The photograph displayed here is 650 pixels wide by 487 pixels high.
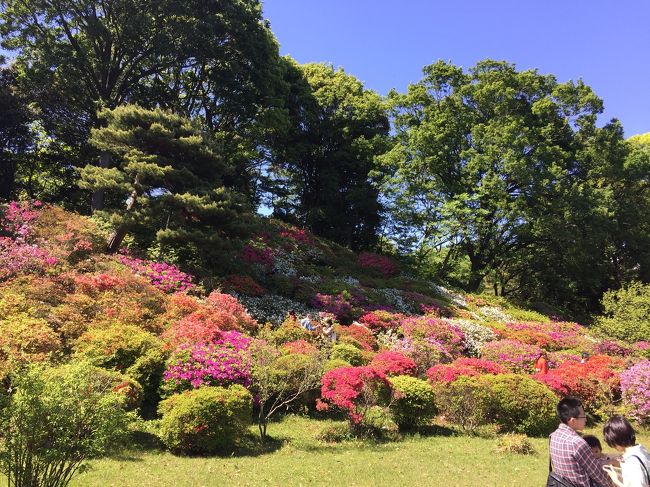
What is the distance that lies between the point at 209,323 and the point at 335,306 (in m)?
6.57

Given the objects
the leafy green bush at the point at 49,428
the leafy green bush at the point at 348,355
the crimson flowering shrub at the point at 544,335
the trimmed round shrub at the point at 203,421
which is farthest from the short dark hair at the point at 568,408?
the crimson flowering shrub at the point at 544,335

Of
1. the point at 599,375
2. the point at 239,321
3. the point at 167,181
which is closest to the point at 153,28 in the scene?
the point at 167,181

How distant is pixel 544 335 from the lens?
56.2 ft

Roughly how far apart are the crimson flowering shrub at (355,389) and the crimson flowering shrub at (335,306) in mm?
6906

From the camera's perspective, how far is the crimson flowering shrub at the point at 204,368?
25.7 ft

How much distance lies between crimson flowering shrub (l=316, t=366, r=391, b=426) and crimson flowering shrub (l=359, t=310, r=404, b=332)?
22.7ft

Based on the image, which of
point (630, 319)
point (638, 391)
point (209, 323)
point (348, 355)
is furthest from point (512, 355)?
point (209, 323)

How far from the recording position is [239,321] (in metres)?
11.7

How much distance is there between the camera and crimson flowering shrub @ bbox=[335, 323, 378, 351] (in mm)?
13198

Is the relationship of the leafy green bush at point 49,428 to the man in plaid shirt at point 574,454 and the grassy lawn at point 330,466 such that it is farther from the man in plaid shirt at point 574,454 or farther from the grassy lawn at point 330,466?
the man in plaid shirt at point 574,454

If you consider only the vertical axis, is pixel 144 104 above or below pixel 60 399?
above

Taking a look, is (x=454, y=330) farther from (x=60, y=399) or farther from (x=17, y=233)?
(x=17, y=233)

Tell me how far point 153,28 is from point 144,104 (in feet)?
13.0

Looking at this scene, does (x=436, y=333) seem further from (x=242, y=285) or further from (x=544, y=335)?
(x=242, y=285)
